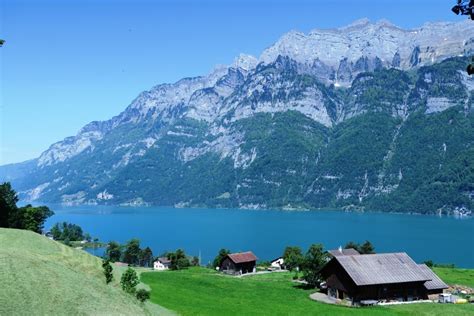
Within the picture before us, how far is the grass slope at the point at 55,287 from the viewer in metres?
Answer: 38.7

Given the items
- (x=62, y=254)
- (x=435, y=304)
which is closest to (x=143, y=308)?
(x=62, y=254)

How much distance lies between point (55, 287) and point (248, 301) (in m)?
26.1

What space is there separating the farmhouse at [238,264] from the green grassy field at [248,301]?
92.5 feet

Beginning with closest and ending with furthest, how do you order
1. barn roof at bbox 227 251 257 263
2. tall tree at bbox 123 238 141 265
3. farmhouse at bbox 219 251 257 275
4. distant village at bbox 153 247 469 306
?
distant village at bbox 153 247 469 306 → farmhouse at bbox 219 251 257 275 → barn roof at bbox 227 251 257 263 → tall tree at bbox 123 238 141 265

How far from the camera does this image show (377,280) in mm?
66188

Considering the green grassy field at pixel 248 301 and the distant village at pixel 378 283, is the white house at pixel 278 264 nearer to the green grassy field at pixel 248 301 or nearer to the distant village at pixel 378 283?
the green grassy field at pixel 248 301

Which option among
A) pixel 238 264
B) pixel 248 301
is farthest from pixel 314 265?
pixel 238 264

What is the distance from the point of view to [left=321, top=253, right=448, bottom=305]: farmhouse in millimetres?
65875

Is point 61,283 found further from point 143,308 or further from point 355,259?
point 355,259

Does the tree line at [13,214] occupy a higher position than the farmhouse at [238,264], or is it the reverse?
the tree line at [13,214]

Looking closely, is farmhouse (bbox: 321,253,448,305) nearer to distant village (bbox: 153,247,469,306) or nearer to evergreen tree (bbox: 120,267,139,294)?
distant village (bbox: 153,247,469,306)

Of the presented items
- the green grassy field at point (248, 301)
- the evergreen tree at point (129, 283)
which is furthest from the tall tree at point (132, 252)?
the evergreen tree at point (129, 283)

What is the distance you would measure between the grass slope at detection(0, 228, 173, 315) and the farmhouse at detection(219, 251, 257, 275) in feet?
175

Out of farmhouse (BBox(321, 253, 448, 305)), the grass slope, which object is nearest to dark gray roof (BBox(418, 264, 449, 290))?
farmhouse (BBox(321, 253, 448, 305))
